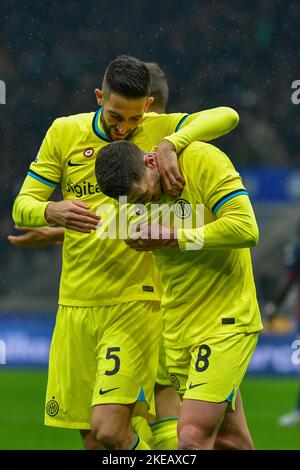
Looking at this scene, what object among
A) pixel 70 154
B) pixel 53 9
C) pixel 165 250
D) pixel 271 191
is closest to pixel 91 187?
pixel 70 154

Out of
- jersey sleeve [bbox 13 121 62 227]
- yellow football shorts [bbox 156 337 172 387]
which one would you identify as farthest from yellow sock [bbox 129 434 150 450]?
jersey sleeve [bbox 13 121 62 227]

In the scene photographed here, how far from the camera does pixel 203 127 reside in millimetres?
4496

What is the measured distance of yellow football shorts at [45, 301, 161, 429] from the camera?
4.67m

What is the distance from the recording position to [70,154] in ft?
15.8

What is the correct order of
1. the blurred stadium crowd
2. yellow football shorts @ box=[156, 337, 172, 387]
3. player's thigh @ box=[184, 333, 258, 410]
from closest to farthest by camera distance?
player's thigh @ box=[184, 333, 258, 410] → yellow football shorts @ box=[156, 337, 172, 387] → the blurred stadium crowd

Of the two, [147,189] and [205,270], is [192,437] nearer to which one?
[205,270]

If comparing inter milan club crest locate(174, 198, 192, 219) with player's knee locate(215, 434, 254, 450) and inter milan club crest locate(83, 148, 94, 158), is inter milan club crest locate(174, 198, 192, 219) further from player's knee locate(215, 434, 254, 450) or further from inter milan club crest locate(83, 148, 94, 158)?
player's knee locate(215, 434, 254, 450)

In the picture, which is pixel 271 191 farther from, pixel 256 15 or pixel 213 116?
pixel 213 116

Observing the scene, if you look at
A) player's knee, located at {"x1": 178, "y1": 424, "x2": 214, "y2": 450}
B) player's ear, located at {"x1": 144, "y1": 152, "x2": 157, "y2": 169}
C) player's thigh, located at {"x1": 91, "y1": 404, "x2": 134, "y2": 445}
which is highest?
player's ear, located at {"x1": 144, "y1": 152, "x2": 157, "y2": 169}

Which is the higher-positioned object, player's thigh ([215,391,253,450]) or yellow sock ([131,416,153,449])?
player's thigh ([215,391,253,450])

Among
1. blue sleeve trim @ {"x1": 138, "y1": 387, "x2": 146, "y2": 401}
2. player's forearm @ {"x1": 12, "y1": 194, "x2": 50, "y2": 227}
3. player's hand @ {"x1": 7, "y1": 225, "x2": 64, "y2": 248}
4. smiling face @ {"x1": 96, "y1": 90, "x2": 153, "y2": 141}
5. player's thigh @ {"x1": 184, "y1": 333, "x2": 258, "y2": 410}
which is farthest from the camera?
player's hand @ {"x1": 7, "y1": 225, "x2": 64, "y2": 248}

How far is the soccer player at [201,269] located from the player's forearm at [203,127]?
5 cm

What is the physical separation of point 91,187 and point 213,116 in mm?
623

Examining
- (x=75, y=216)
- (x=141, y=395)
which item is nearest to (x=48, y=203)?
(x=75, y=216)
